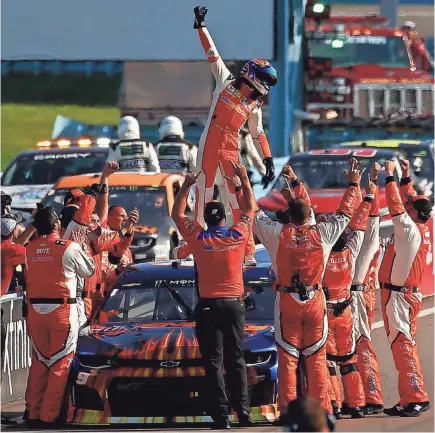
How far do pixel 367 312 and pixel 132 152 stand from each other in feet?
23.1

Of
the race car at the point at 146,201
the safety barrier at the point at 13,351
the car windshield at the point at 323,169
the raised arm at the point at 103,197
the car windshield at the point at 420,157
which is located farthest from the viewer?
the car windshield at the point at 420,157

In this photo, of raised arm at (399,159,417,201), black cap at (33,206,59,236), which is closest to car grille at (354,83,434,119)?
raised arm at (399,159,417,201)

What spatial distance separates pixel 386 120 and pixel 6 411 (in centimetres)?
1388

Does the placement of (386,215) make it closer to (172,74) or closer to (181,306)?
(181,306)

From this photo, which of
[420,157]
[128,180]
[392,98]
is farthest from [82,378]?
[392,98]

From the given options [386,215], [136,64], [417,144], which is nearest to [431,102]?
[136,64]

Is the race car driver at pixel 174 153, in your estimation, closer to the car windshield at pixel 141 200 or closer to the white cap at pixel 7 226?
the car windshield at pixel 141 200

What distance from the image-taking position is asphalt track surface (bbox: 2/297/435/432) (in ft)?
38.3

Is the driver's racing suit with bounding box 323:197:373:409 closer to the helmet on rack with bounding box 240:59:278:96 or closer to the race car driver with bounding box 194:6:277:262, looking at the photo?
the race car driver with bounding box 194:6:277:262

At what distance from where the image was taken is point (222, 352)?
11.1 m

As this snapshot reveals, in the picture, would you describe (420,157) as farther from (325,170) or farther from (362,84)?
(362,84)

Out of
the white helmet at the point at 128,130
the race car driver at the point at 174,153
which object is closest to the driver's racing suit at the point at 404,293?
the race car driver at the point at 174,153

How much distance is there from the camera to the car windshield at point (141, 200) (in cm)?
1741

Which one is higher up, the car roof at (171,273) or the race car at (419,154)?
the race car at (419,154)
